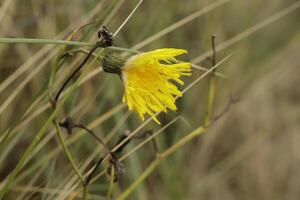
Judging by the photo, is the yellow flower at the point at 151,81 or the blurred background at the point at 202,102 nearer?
the yellow flower at the point at 151,81

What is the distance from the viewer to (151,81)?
742 millimetres

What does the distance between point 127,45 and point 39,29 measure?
23 cm

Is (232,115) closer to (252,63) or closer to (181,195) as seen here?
(252,63)

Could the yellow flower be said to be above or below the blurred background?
above

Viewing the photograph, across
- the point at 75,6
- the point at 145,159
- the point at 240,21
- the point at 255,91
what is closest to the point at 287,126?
the point at 255,91

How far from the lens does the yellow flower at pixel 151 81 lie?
0.73 m

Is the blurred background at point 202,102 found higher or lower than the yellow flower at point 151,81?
lower

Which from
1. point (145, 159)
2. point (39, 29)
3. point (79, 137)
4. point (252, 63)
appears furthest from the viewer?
point (252, 63)

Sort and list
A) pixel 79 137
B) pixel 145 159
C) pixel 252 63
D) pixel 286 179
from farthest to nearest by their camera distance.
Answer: pixel 252 63
pixel 286 179
pixel 145 159
pixel 79 137

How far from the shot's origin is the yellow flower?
2.39 feet

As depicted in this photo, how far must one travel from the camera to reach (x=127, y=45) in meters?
1.57

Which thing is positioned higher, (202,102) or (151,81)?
(151,81)

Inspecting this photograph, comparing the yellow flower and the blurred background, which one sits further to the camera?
the blurred background

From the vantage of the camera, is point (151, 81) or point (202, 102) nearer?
point (151, 81)
